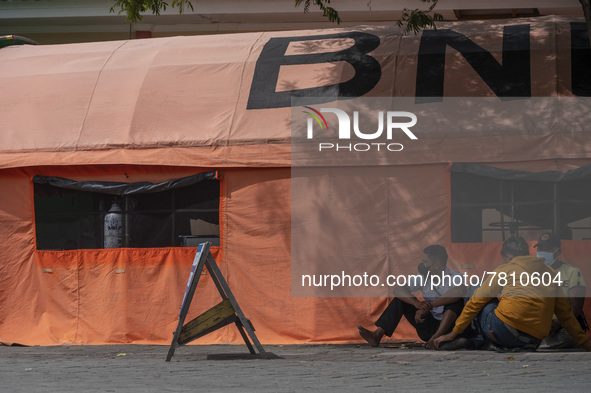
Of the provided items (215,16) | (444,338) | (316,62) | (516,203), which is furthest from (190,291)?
(215,16)

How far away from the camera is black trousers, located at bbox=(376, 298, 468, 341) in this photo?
30.4 ft

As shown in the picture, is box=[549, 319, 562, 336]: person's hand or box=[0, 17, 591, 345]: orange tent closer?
box=[549, 319, 562, 336]: person's hand

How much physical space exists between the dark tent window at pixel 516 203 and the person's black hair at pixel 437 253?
2.13 ft

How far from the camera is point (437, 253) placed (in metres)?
9.42

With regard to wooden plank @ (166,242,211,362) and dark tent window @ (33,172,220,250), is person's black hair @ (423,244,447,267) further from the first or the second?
dark tent window @ (33,172,220,250)

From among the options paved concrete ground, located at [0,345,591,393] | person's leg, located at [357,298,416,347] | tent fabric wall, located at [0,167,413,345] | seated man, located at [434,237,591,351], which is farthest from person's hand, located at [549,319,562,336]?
tent fabric wall, located at [0,167,413,345]

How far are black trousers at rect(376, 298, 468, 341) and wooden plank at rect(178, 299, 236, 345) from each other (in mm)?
1761

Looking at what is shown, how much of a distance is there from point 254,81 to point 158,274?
2562mm

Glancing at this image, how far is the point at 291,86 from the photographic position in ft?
35.6

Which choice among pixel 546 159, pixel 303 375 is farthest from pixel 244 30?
pixel 303 375

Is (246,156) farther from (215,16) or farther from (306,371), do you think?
(215,16)

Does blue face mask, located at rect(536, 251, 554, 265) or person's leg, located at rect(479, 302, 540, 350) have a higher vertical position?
blue face mask, located at rect(536, 251, 554, 265)

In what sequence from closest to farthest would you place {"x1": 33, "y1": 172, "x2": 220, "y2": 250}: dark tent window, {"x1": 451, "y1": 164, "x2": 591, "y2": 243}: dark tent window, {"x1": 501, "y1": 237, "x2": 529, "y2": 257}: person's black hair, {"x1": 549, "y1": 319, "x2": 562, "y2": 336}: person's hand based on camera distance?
{"x1": 501, "y1": 237, "x2": 529, "y2": 257}: person's black hair < {"x1": 549, "y1": 319, "x2": 562, "y2": 336}: person's hand < {"x1": 451, "y1": 164, "x2": 591, "y2": 243}: dark tent window < {"x1": 33, "y1": 172, "x2": 220, "y2": 250}: dark tent window

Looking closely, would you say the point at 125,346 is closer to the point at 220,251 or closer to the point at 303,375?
the point at 220,251
